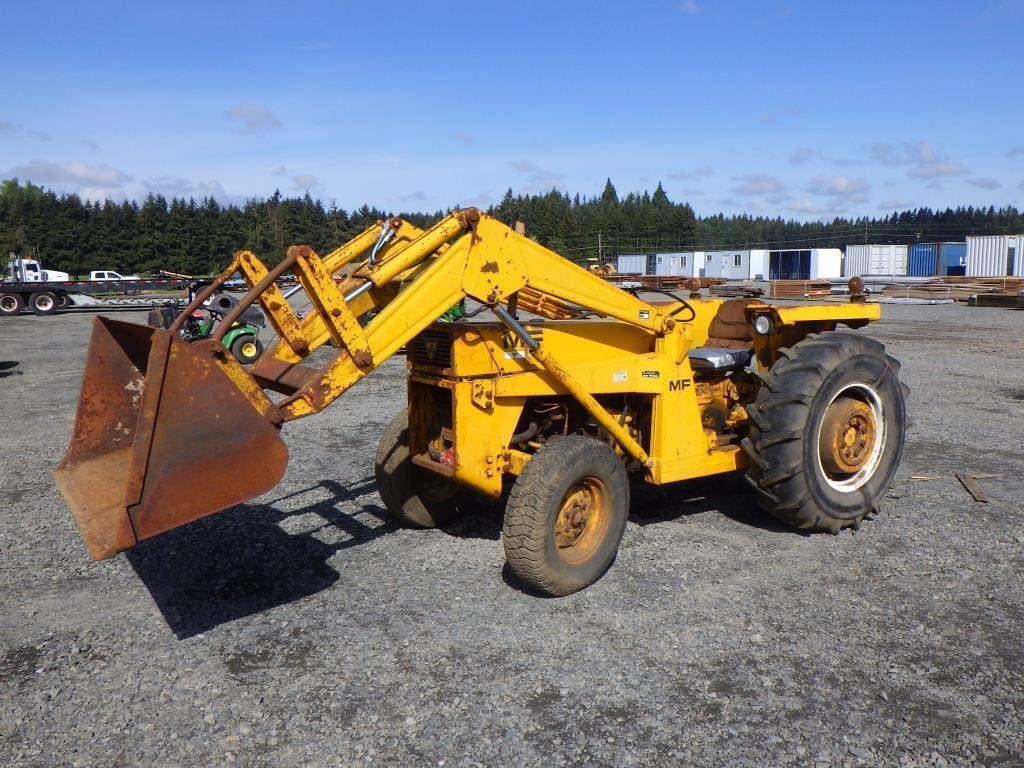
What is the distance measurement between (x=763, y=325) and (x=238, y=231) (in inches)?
2842

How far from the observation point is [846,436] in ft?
19.4

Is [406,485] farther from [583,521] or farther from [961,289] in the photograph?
[961,289]

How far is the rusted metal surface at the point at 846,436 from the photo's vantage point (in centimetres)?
Result: 579

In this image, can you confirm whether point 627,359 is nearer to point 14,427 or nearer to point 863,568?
point 863,568

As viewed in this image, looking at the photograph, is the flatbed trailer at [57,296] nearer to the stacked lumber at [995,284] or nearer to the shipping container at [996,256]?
the stacked lumber at [995,284]

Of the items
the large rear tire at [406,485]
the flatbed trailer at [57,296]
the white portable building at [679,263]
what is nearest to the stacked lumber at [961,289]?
the white portable building at [679,263]

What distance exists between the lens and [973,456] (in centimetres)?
805

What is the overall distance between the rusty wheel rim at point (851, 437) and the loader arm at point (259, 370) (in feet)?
4.61

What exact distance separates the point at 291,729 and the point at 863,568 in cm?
378

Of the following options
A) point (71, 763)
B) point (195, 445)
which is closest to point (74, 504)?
point (195, 445)

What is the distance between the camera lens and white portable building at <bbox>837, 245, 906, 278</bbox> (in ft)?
175

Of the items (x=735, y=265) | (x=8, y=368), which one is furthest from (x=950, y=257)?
(x=8, y=368)

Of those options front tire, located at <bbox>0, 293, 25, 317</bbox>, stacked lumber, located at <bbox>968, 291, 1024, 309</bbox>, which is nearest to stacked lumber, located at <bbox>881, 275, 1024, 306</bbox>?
stacked lumber, located at <bbox>968, 291, 1024, 309</bbox>

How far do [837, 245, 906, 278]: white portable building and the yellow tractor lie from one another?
170 ft
